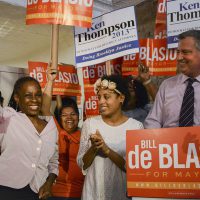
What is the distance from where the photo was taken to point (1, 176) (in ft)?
6.10

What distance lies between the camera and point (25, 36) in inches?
282

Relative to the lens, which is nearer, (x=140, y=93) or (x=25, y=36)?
(x=140, y=93)

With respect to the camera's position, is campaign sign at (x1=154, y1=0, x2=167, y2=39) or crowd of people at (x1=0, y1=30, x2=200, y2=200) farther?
campaign sign at (x1=154, y1=0, x2=167, y2=39)

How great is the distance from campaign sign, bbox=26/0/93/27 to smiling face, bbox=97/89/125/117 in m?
1.24

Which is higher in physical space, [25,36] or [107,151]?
[25,36]

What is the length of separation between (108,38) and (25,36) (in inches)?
168

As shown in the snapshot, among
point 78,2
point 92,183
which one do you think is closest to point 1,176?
point 92,183

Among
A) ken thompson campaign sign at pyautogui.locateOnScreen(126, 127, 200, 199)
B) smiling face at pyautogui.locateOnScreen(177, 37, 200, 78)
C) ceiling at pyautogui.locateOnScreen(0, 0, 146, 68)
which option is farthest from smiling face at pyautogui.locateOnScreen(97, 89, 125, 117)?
ceiling at pyautogui.locateOnScreen(0, 0, 146, 68)

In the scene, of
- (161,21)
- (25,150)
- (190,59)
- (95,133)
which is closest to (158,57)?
(161,21)

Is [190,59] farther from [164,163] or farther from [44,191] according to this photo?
[44,191]

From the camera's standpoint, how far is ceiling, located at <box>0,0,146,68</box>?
573 cm

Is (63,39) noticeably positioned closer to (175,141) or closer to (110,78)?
(110,78)

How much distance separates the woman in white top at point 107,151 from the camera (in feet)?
6.39

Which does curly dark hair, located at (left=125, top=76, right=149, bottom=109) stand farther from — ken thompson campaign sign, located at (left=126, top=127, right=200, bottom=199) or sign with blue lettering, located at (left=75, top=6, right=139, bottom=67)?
ken thompson campaign sign, located at (left=126, top=127, right=200, bottom=199)
